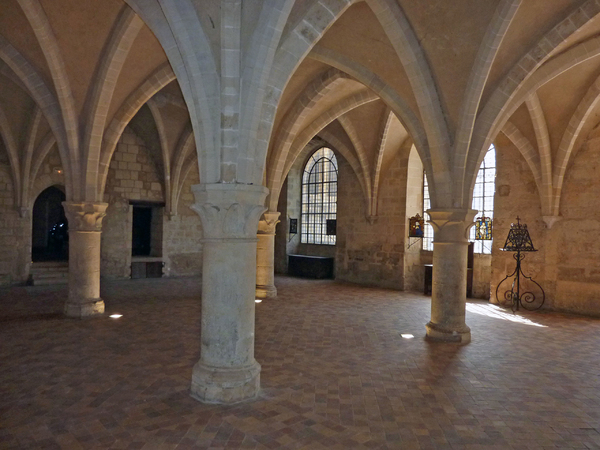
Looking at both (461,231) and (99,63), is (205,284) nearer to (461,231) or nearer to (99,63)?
(461,231)

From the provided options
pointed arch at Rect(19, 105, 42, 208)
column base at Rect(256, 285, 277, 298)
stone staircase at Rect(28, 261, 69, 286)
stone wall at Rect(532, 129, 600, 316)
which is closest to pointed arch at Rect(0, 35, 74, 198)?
pointed arch at Rect(19, 105, 42, 208)

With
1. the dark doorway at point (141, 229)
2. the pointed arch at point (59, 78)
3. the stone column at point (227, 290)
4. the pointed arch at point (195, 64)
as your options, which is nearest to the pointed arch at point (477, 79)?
the stone column at point (227, 290)

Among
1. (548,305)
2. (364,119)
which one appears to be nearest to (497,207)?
(548,305)

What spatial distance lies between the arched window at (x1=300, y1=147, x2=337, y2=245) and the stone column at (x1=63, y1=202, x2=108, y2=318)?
946cm

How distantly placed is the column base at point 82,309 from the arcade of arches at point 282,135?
0.15 feet

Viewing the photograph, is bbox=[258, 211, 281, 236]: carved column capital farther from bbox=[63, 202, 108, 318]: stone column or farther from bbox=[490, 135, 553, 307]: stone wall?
bbox=[490, 135, 553, 307]: stone wall

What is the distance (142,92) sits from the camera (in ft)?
28.0

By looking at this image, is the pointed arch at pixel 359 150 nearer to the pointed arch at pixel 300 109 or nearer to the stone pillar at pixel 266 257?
the pointed arch at pixel 300 109

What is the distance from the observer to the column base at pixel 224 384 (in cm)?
439

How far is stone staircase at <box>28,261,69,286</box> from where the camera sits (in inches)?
508

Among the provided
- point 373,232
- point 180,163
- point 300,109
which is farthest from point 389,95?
point 180,163

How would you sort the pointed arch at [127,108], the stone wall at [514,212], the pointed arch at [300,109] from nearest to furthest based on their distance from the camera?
1. the pointed arch at [127,108]
2. the pointed arch at [300,109]
3. the stone wall at [514,212]

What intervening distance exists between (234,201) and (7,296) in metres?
9.23

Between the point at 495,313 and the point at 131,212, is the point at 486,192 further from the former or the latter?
the point at 131,212
